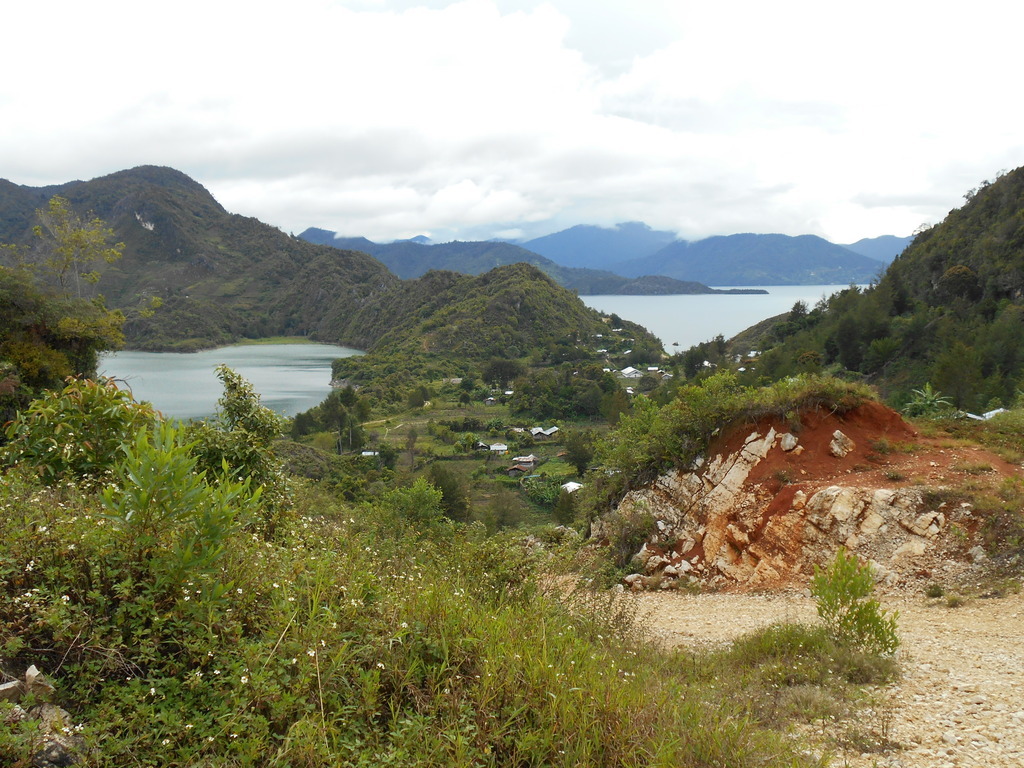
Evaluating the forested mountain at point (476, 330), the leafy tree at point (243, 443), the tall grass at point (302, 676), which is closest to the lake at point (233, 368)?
the forested mountain at point (476, 330)

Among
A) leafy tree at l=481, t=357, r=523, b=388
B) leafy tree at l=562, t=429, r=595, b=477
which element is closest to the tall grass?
leafy tree at l=562, t=429, r=595, b=477

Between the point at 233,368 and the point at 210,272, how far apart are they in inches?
5609

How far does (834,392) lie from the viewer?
10367 millimetres

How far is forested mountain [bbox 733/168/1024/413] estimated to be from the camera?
25.7 meters

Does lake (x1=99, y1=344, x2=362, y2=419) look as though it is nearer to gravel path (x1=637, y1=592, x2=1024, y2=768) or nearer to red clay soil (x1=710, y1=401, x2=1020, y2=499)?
red clay soil (x1=710, y1=401, x2=1020, y2=499)

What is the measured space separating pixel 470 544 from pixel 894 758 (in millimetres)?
3455

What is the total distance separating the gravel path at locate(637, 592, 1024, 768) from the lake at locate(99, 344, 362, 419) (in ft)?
137

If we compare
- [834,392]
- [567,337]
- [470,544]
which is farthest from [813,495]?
[567,337]

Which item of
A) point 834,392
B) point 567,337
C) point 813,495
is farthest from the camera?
point 567,337

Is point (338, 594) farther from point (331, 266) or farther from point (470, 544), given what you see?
point (331, 266)

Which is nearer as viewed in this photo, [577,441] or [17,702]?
[17,702]

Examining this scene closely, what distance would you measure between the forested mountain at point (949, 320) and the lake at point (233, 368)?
39.2m

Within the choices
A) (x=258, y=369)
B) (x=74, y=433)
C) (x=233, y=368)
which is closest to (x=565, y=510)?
(x=74, y=433)

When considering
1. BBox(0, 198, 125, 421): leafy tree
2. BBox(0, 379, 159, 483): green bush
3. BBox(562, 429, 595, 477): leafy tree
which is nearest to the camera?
BBox(0, 379, 159, 483): green bush
